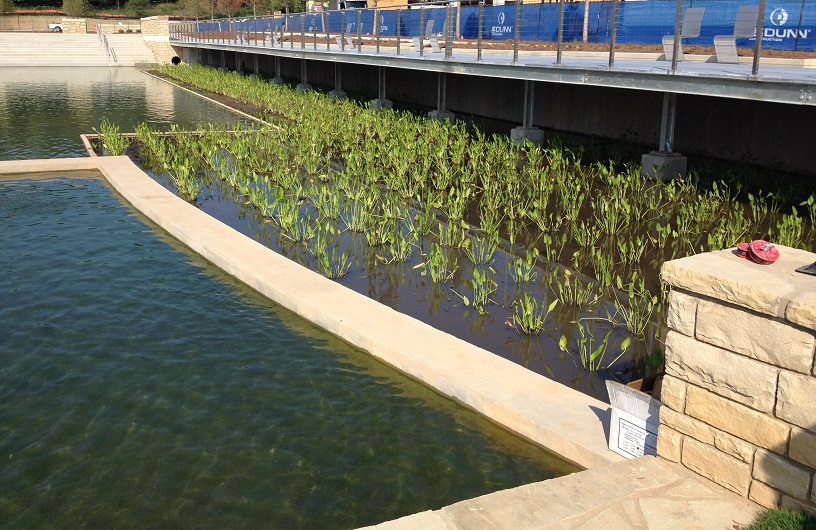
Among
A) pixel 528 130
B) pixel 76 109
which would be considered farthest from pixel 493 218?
pixel 76 109

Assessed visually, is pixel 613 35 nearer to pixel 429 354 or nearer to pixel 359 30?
pixel 429 354

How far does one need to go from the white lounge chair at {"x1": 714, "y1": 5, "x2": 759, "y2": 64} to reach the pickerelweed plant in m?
1.90

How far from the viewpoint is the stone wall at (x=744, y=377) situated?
3.93 metres

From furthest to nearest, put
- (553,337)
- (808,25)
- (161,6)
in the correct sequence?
(161,6)
(808,25)
(553,337)

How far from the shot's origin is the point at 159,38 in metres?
51.9

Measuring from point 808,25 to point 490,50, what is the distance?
7.17m

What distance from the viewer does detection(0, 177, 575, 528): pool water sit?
4.80 metres

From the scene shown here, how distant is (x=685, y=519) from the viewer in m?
4.08

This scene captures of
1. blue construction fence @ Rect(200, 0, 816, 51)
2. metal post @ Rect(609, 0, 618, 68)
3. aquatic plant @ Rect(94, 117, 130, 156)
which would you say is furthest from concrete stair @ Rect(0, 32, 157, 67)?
metal post @ Rect(609, 0, 618, 68)

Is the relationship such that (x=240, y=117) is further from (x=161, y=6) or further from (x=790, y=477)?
(x=161, y=6)

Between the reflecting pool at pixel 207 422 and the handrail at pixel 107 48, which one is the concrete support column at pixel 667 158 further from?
the handrail at pixel 107 48

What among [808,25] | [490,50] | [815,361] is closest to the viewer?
[815,361]

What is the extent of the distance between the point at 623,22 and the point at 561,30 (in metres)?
1.02

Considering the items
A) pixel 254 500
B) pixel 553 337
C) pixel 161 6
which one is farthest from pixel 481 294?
pixel 161 6
